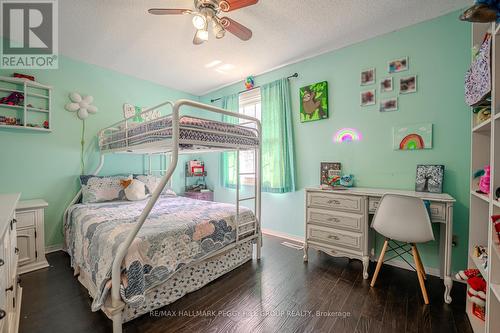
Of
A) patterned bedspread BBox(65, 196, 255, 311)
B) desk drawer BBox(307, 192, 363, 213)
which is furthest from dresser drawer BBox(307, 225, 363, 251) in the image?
patterned bedspread BBox(65, 196, 255, 311)

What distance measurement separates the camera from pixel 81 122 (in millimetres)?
2916

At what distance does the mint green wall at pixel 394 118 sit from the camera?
6.50 ft

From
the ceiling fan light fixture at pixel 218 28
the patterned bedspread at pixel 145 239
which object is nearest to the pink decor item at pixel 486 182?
the patterned bedspread at pixel 145 239

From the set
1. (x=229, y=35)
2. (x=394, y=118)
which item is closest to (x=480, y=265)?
(x=394, y=118)

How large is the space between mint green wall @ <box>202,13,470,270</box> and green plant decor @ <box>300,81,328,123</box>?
8 centimetres

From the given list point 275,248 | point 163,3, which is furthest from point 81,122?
point 275,248

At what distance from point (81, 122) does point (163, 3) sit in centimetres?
204

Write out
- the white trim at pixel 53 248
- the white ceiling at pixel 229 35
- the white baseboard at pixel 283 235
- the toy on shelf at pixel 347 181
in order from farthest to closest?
1. the white baseboard at pixel 283 235
2. the white trim at pixel 53 248
3. the toy on shelf at pixel 347 181
4. the white ceiling at pixel 229 35

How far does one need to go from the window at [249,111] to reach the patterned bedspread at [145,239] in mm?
1318

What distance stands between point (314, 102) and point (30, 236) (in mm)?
3574

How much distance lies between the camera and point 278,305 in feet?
5.40

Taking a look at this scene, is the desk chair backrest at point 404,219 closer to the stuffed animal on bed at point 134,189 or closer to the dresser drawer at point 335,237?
the dresser drawer at point 335,237

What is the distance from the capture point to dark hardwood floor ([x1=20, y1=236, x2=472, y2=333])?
1.43 m

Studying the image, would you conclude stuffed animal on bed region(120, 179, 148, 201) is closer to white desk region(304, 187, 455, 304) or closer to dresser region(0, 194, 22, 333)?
dresser region(0, 194, 22, 333)
